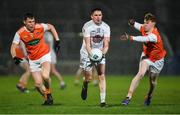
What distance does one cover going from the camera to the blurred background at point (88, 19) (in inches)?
1423

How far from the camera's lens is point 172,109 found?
17.6m

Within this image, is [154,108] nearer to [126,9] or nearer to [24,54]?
[24,54]

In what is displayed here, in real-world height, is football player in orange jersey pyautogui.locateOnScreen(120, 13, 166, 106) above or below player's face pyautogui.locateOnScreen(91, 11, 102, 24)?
below

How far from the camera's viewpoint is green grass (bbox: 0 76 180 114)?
17516mm

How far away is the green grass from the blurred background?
6075mm

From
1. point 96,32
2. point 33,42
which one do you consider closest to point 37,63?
point 33,42

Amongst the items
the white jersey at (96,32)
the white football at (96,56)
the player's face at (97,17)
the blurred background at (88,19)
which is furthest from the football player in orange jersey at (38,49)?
the blurred background at (88,19)

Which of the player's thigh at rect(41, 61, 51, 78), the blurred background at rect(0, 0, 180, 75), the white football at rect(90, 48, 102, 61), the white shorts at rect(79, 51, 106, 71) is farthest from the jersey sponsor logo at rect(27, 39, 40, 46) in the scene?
the blurred background at rect(0, 0, 180, 75)

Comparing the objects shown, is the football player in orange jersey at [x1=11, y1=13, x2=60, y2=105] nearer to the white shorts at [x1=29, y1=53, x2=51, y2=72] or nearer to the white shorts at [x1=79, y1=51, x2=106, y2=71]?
the white shorts at [x1=29, y1=53, x2=51, y2=72]

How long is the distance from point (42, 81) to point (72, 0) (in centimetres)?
1861

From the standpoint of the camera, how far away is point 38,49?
770 inches

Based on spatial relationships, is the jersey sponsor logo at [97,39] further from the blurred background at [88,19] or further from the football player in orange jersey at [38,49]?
the blurred background at [88,19]

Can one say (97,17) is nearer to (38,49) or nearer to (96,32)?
(96,32)

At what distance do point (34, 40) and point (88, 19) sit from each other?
16995 mm
